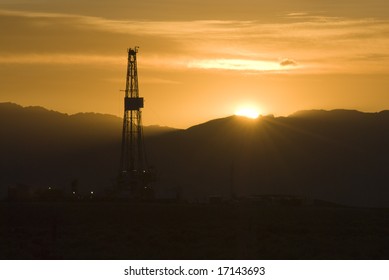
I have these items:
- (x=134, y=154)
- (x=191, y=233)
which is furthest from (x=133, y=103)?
(x=191, y=233)

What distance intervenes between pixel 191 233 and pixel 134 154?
42.8m

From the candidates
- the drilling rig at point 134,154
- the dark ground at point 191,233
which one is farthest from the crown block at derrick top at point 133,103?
the dark ground at point 191,233

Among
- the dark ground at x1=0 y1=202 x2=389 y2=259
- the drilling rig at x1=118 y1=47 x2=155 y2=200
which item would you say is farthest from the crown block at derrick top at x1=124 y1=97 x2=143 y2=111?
the dark ground at x1=0 y1=202 x2=389 y2=259

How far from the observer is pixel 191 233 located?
42188 millimetres

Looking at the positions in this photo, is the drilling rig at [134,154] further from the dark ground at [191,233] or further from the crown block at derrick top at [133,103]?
the dark ground at [191,233]

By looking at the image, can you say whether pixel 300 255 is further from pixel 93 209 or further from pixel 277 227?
pixel 93 209

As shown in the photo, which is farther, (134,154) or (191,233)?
(134,154)

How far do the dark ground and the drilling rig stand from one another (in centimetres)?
2280

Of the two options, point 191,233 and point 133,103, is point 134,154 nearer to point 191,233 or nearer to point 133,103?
point 133,103

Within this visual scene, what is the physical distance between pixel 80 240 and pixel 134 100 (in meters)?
41.1

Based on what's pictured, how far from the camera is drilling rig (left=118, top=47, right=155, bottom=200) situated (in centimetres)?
7981

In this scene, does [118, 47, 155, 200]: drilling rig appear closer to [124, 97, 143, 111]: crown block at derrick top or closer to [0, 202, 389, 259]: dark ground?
[124, 97, 143, 111]: crown block at derrick top

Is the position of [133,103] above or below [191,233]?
above

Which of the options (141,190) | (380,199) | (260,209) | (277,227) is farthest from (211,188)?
(277,227)
